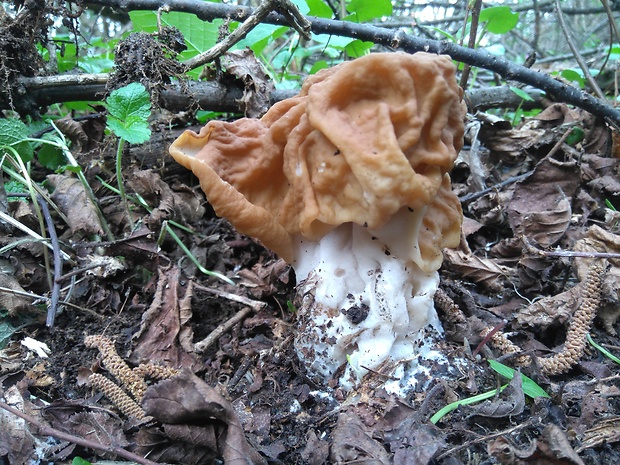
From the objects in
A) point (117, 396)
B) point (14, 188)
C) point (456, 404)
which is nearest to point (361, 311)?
point (456, 404)

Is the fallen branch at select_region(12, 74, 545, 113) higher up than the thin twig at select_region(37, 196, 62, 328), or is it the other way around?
the fallen branch at select_region(12, 74, 545, 113)

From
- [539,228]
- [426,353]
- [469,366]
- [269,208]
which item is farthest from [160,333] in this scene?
[539,228]

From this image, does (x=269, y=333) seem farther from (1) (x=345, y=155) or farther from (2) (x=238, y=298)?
(1) (x=345, y=155)

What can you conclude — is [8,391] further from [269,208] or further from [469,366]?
[469,366]

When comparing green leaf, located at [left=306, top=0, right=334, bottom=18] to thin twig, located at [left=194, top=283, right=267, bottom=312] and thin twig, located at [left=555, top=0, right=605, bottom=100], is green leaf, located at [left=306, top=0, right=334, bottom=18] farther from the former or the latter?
thin twig, located at [left=194, top=283, right=267, bottom=312]

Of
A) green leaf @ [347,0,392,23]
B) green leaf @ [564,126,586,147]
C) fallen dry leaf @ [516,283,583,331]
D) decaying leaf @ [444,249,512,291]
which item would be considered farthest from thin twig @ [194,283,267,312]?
green leaf @ [564,126,586,147]

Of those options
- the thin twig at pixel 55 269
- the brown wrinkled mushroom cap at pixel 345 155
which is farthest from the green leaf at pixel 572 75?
the thin twig at pixel 55 269

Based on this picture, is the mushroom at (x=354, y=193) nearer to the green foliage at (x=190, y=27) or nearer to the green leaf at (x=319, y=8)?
the green foliage at (x=190, y=27)
